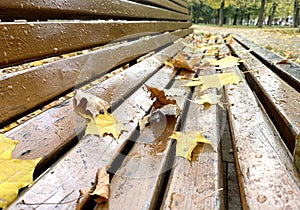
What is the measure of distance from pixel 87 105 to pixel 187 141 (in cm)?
42

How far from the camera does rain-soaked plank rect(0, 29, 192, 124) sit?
0.92 metres

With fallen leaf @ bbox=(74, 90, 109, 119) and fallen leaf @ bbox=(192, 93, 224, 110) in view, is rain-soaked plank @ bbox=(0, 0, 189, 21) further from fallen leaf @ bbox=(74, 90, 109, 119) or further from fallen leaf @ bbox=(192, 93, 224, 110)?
fallen leaf @ bbox=(192, 93, 224, 110)

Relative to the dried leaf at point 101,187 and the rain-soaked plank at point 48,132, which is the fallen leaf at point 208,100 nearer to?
the rain-soaked plank at point 48,132

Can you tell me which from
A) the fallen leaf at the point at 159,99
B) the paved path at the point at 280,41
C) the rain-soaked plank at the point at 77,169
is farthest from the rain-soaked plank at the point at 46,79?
the paved path at the point at 280,41

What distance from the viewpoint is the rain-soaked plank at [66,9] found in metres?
0.96

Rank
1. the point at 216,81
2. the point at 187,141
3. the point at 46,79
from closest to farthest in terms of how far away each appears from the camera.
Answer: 1. the point at 187,141
2. the point at 46,79
3. the point at 216,81

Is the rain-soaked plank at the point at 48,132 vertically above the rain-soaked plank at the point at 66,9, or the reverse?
the rain-soaked plank at the point at 66,9

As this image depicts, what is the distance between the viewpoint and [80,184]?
74 cm

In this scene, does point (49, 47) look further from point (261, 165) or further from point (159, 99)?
point (261, 165)

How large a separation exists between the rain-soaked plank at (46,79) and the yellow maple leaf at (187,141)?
51 centimetres

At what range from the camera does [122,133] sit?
1.02 metres

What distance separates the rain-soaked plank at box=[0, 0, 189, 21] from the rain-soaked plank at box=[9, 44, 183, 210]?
Result: 19.1 inches

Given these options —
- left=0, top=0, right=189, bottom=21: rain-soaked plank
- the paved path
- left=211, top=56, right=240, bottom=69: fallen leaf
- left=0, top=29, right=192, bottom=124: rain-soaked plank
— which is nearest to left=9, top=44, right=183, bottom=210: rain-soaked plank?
left=0, top=29, right=192, bottom=124: rain-soaked plank

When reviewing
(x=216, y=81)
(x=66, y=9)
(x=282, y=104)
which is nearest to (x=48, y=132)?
(x=66, y=9)
